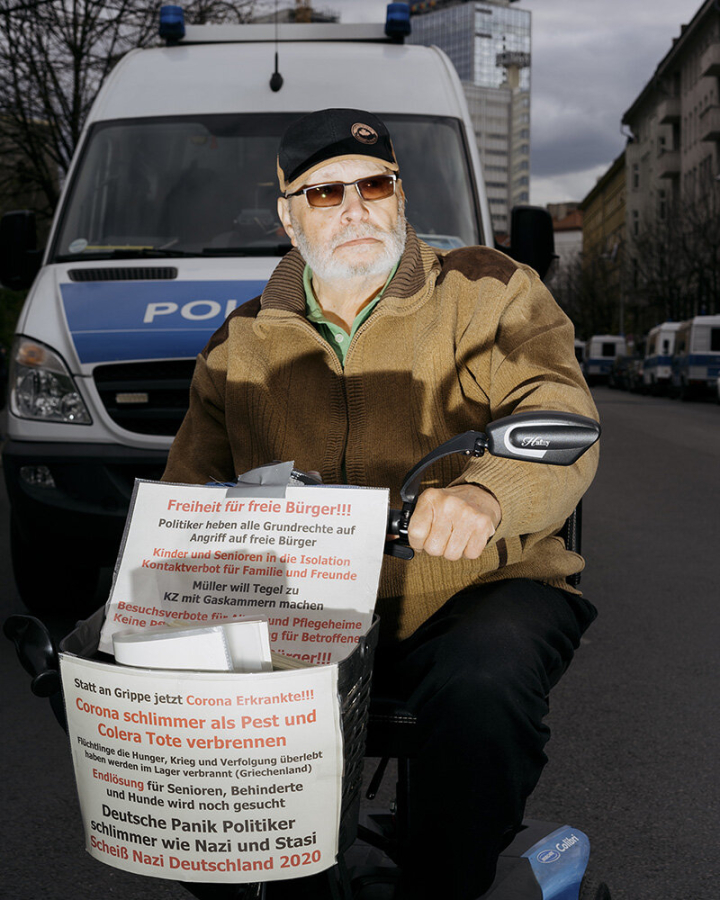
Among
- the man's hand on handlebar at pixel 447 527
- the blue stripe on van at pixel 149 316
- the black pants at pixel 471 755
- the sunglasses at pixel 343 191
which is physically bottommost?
the black pants at pixel 471 755

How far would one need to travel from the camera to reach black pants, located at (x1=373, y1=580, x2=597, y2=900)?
1.89 metres

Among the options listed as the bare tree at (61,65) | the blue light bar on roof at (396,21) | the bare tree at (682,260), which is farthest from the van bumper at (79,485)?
the bare tree at (682,260)

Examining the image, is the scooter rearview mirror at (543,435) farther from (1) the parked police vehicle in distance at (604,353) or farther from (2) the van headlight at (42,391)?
(1) the parked police vehicle in distance at (604,353)

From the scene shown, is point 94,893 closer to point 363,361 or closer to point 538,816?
point 538,816

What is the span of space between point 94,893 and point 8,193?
Result: 22.7 metres

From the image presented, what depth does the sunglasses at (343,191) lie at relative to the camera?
2732mm

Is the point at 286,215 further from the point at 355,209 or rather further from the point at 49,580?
the point at 49,580

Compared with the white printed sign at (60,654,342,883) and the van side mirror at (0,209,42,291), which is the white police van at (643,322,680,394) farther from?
the white printed sign at (60,654,342,883)

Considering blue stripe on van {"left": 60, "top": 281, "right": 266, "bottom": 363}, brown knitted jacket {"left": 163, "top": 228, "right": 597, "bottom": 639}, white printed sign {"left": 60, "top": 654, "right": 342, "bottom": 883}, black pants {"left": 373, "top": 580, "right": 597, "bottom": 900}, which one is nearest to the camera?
white printed sign {"left": 60, "top": 654, "right": 342, "bottom": 883}

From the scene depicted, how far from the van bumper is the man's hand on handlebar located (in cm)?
329

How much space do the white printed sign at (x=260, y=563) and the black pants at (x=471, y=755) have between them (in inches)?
10.1

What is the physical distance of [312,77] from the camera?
6.08m

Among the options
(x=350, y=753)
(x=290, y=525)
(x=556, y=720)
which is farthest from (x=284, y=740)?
(x=556, y=720)

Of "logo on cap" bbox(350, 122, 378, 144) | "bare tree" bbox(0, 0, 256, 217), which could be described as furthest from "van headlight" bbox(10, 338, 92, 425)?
"bare tree" bbox(0, 0, 256, 217)
